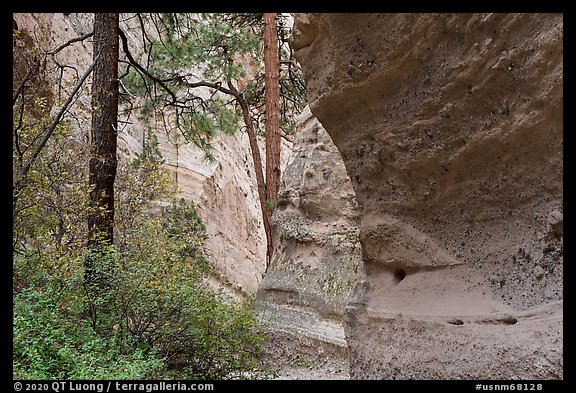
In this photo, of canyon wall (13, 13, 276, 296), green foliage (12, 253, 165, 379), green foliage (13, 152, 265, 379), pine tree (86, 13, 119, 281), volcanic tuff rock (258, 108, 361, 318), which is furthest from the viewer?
canyon wall (13, 13, 276, 296)

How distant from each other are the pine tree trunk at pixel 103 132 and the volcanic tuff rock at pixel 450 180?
348 centimetres

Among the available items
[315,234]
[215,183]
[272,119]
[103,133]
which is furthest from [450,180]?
[215,183]

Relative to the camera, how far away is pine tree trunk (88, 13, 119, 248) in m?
6.33

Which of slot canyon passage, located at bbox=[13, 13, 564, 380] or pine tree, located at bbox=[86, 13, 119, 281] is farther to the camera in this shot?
pine tree, located at bbox=[86, 13, 119, 281]

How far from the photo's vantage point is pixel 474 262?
3.21 metres

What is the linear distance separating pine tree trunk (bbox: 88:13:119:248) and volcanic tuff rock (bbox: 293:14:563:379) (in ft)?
11.4

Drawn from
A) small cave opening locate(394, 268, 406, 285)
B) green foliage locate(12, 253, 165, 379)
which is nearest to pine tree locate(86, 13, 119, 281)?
green foliage locate(12, 253, 165, 379)

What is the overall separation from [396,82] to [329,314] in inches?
220

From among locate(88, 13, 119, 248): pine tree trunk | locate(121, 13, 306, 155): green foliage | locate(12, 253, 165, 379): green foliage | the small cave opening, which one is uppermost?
locate(121, 13, 306, 155): green foliage

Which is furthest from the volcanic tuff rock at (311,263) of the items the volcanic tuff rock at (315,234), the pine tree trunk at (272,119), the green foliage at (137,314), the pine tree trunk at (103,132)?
the pine tree trunk at (103,132)

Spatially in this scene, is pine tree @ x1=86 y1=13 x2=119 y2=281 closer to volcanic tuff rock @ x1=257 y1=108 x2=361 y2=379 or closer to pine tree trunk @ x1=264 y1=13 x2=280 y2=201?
volcanic tuff rock @ x1=257 y1=108 x2=361 y2=379

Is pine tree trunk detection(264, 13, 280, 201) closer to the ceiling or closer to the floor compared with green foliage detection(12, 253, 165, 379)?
closer to the ceiling
